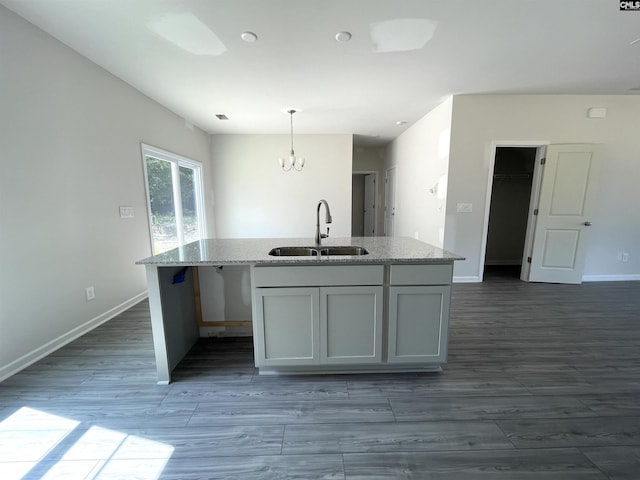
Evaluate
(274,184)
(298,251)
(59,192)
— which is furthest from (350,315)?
(274,184)

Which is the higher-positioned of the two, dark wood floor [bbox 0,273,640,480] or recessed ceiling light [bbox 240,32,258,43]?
recessed ceiling light [bbox 240,32,258,43]

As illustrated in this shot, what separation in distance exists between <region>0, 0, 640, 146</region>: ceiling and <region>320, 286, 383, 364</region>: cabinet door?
2087 mm

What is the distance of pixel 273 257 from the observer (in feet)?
5.68

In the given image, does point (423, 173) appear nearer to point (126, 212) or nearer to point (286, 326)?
point (286, 326)

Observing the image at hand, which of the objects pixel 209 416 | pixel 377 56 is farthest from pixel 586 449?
pixel 377 56

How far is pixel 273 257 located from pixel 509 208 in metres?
5.10

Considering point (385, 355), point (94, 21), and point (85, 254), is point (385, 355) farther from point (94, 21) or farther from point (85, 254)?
point (94, 21)

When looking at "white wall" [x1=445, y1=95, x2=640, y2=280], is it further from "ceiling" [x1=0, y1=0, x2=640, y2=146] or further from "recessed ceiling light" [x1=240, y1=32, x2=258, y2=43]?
"recessed ceiling light" [x1=240, y1=32, x2=258, y2=43]

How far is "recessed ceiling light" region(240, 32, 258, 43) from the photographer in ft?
7.02

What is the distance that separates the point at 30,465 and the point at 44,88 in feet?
8.84

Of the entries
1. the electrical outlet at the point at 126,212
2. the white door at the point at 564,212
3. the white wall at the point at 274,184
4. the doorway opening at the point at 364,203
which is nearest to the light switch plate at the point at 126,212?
the electrical outlet at the point at 126,212

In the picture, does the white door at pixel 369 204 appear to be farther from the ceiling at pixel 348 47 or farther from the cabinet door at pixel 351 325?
the cabinet door at pixel 351 325

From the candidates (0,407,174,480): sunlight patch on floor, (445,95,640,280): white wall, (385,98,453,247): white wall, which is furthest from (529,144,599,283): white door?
(0,407,174,480): sunlight patch on floor

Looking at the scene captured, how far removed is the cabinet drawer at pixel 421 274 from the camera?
1706mm
